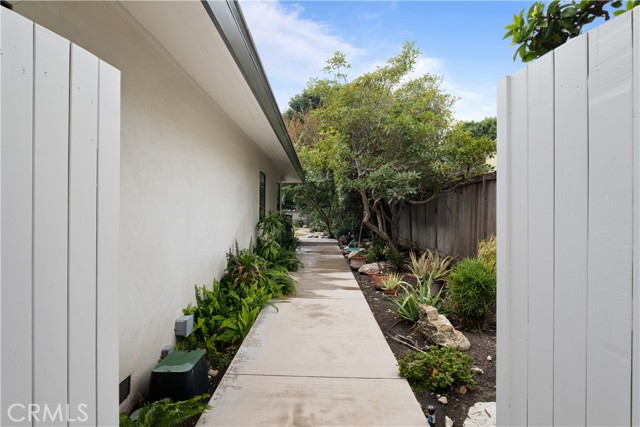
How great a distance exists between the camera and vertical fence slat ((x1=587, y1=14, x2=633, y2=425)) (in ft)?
2.45

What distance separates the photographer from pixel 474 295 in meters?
3.62

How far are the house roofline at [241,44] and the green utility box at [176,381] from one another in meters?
2.38

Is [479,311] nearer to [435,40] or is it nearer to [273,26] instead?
[435,40]

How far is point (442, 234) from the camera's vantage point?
6457mm

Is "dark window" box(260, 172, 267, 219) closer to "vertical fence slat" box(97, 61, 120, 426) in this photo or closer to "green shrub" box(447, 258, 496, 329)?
"green shrub" box(447, 258, 496, 329)

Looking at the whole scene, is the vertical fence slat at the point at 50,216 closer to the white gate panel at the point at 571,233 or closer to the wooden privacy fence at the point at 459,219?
the white gate panel at the point at 571,233

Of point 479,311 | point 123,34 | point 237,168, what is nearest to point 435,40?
point 237,168

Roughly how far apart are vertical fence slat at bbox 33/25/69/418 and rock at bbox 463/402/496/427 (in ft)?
7.41

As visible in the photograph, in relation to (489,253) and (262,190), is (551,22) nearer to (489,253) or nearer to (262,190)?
(489,253)

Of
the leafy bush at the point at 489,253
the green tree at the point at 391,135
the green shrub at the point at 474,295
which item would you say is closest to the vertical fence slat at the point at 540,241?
the green shrub at the point at 474,295

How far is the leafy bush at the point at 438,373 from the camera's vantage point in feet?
8.12

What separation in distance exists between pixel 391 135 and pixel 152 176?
15.9 ft

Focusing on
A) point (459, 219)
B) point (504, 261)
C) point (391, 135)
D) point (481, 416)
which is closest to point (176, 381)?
point (481, 416)

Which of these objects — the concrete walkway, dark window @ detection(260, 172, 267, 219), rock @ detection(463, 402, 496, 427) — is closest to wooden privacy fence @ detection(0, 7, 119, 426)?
the concrete walkway
